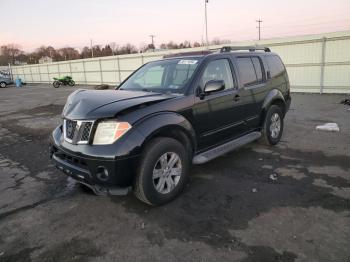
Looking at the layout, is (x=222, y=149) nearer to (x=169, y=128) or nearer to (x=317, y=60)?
(x=169, y=128)

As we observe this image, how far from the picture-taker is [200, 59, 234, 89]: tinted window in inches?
174

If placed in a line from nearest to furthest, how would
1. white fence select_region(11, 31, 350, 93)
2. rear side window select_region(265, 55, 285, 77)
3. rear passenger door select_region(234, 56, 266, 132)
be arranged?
rear passenger door select_region(234, 56, 266, 132)
rear side window select_region(265, 55, 285, 77)
white fence select_region(11, 31, 350, 93)

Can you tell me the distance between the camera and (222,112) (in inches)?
182

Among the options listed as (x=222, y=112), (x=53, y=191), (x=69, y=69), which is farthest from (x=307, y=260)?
(x=69, y=69)

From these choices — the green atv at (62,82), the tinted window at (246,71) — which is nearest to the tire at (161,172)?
the tinted window at (246,71)

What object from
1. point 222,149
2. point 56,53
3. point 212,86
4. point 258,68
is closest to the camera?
point 212,86

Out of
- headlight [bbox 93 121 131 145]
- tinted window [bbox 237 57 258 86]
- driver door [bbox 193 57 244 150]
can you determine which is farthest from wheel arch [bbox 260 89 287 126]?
headlight [bbox 93 121 131 145]

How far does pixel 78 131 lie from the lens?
349 cm

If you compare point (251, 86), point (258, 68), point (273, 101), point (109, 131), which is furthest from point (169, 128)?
point (273, 101)

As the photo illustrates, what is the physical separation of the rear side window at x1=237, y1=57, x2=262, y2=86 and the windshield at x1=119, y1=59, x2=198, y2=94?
1.05 metres

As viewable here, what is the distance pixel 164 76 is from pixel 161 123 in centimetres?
134

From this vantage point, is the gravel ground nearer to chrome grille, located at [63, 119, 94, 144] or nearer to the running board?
the running board

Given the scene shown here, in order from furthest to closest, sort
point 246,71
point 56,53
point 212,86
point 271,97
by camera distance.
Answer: point 56,53 < point 271,97 < point 246,71 < point 212,86

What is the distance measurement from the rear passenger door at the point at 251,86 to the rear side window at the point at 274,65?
1.18 feet
